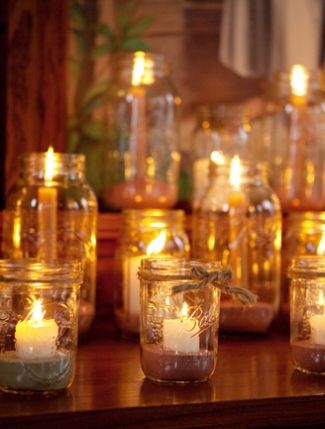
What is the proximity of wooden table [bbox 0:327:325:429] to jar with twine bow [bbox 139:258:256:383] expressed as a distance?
0.07ft

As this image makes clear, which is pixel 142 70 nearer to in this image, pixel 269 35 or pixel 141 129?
pixel 141 129

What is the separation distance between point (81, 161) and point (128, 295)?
0.22 metres

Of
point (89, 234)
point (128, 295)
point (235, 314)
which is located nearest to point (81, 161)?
point (89, 234)

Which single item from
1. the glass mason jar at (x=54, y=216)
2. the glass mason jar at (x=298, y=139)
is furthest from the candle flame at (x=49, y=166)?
the glass mason jar at (x=298, y=139)

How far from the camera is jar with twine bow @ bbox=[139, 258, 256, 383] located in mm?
977

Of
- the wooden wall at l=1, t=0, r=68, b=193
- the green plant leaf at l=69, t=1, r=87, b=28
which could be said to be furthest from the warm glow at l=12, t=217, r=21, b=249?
the green plant leaf at l=69, t=1, r=87, b=28

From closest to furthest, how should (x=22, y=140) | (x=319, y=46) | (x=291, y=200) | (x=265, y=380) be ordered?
(x=265, y=380), (x=22, y=140), (x=291, y=200), (x=319, y=46)

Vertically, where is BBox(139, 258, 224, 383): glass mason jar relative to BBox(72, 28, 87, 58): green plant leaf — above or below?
below

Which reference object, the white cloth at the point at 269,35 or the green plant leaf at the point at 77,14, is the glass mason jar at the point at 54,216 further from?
the white cloth at the point at 269,35

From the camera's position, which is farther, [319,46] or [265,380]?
[319,46]

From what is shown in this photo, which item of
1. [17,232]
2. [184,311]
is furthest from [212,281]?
[17,232]

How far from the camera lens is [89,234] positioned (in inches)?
51.4

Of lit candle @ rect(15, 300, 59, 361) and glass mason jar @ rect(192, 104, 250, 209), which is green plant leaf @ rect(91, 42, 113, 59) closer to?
glass mason jar @ rect(192, 104, 250, 209)

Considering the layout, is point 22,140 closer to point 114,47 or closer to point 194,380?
point 114,47
